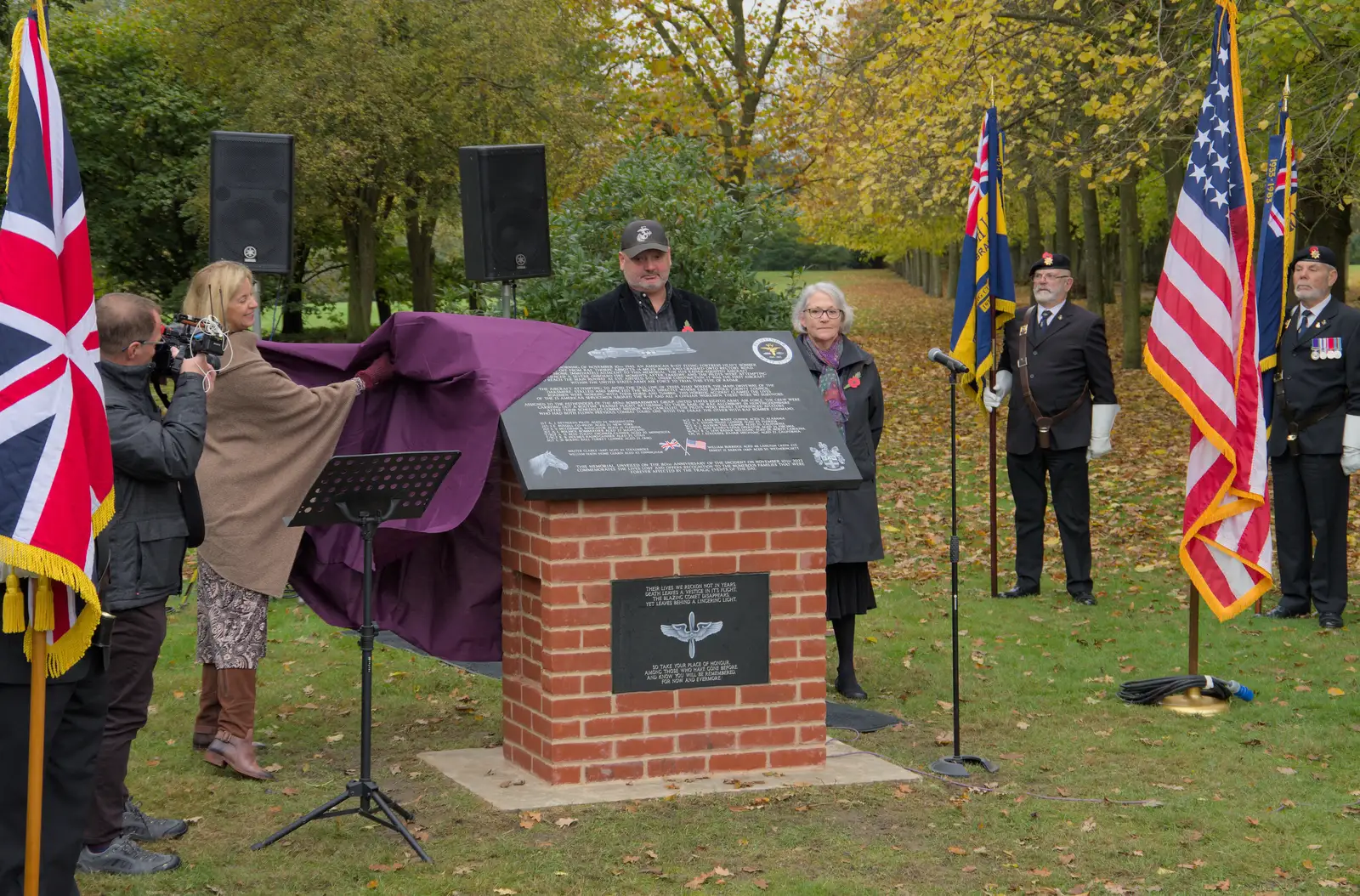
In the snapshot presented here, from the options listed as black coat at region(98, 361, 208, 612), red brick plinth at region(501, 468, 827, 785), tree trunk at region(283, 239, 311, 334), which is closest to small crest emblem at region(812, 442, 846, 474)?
red brick plinth at region(501, 468, 827, 785)

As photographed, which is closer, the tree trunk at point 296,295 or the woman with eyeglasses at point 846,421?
the woman with eyeglasses at point 846,421

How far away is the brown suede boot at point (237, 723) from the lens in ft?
21.2

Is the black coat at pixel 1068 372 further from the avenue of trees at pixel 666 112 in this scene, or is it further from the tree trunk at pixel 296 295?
the tree trunk at pixel 296 295

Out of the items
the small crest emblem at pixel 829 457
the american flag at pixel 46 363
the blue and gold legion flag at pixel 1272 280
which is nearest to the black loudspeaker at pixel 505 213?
the small crest emblem at pixel 829 457

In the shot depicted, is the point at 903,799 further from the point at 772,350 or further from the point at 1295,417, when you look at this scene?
the point at 1295,417

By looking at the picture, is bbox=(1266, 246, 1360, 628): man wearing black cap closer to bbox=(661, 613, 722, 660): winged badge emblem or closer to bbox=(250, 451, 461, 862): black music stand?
bbox=(661, 613, 722, 660): winged badge emblem

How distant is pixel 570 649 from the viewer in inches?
241

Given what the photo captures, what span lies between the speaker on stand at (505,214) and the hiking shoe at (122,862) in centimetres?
562

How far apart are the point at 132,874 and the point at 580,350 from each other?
8.92ft

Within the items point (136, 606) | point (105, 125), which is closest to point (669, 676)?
point (136, 606)

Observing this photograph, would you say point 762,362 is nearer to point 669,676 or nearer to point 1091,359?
point 669,676

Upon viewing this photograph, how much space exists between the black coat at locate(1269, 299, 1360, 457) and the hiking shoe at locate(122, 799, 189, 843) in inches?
285

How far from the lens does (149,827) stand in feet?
18.7

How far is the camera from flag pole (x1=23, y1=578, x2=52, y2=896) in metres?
4.02
